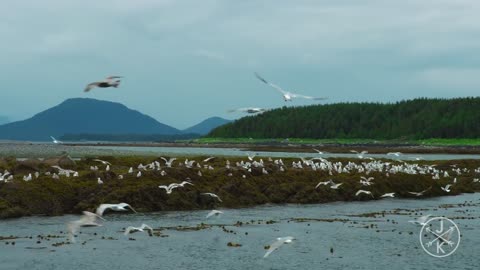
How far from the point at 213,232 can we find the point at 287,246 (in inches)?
194

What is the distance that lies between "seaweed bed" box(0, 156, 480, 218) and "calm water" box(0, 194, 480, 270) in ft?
6.19

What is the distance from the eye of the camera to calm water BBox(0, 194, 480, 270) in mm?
28719

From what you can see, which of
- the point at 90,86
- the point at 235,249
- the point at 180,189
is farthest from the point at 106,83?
the point at 180,189

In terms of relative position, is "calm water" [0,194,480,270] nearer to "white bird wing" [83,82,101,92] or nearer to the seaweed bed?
the seaweed bed

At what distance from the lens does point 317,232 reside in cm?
3734

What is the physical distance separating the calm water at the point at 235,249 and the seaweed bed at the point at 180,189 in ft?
6.19

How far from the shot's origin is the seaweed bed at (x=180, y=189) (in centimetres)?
4244

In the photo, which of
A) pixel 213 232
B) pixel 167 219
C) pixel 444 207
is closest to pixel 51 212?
pixel 167 219

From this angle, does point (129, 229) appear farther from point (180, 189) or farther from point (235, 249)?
point (180, 189)

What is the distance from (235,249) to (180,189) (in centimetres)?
1591

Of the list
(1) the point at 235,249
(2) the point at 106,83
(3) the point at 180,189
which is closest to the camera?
(2) the point at 106,83

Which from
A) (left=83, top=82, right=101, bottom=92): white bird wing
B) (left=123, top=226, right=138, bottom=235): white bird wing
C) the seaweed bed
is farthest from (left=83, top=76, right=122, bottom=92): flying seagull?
the seaweed bed

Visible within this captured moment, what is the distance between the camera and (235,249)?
104 feet

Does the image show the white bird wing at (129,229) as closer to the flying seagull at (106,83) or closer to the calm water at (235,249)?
the calm water at (235,249)
